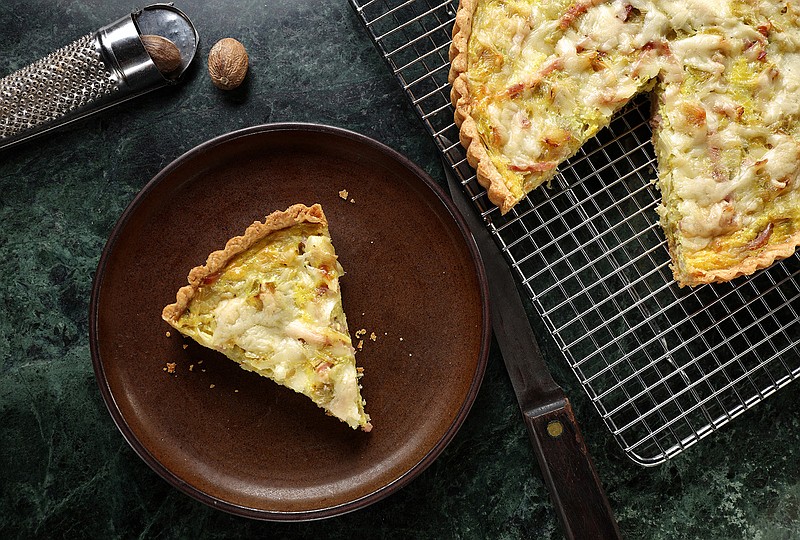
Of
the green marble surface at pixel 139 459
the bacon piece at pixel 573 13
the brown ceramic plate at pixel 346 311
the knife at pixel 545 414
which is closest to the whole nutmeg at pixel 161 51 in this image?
the green marble surface at pixel 139 459

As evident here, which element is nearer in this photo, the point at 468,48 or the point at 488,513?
the point at 468,48

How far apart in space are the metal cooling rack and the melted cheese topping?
2.97 ft

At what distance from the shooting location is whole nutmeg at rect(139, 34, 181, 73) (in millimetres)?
3510

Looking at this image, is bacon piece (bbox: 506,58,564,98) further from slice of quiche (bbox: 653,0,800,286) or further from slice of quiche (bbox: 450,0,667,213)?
slice of quiche (bbox: 653,0,800,286)

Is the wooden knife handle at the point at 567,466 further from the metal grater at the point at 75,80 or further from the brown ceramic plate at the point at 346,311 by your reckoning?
the metal grater at the point at 75,80

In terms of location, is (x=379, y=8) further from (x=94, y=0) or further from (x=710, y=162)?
(x=710, y=162)

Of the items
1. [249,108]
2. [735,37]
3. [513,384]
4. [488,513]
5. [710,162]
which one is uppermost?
[249,108]

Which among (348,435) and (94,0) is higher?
(94,0)

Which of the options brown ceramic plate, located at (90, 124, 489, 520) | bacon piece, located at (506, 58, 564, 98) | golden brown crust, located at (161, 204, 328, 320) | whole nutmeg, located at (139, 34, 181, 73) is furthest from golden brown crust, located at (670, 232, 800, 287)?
whole nutmeg, located at (139, 34, 181, 73)

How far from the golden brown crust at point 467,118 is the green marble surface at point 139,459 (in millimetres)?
470

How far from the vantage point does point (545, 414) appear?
3.38m

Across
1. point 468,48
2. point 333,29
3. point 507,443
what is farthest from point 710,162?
point 333,29

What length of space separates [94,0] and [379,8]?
149 cm

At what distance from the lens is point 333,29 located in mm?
3756
